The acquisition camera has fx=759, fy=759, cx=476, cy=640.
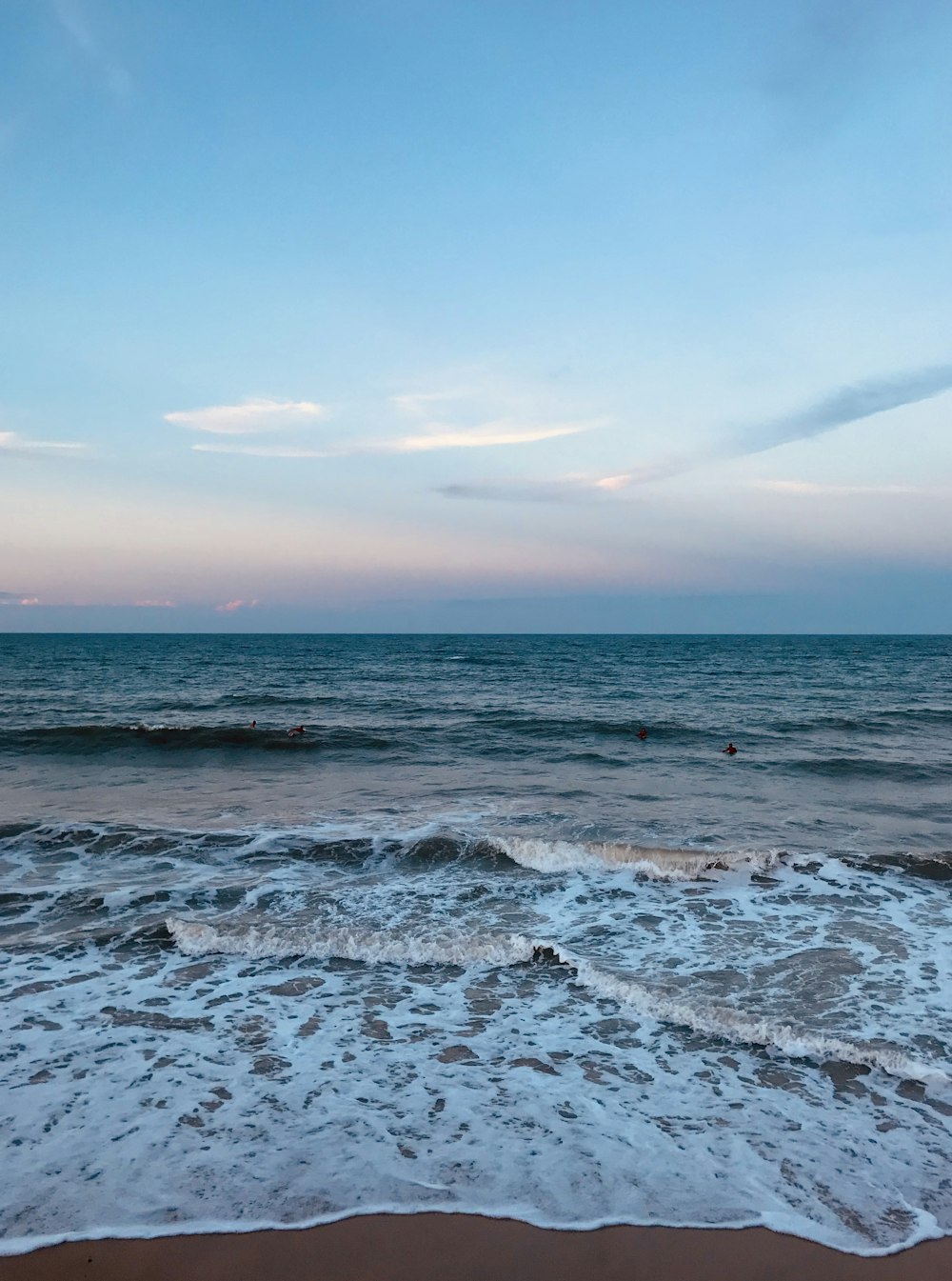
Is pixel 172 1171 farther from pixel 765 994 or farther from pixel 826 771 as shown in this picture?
pixel 826 771

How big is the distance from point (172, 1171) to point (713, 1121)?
12.7ft

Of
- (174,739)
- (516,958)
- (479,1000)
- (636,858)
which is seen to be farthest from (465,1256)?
(174,739)

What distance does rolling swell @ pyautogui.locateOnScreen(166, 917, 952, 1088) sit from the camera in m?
6.82

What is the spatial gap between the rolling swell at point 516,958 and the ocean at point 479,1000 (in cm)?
4

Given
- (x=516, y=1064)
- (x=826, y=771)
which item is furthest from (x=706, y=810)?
(x=516, y=1064)

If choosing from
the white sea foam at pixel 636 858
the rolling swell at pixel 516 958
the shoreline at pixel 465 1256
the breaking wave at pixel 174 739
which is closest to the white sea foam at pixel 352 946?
the rolling swell at pixel 516 958

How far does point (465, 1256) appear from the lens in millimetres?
4430

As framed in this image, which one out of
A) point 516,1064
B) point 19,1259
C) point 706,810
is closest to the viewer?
point 19,1259

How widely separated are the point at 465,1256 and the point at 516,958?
4.38 m

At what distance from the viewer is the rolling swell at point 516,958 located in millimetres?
6820

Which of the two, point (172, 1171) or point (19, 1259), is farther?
point (172, 1171)

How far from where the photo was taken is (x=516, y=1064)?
21.4 ft

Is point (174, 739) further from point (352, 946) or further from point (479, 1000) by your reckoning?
point (479, 1000)

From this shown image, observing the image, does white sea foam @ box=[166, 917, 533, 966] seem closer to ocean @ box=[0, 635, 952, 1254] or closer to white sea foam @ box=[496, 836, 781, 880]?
ocean @ box=[0, 635, 952, 1254]
